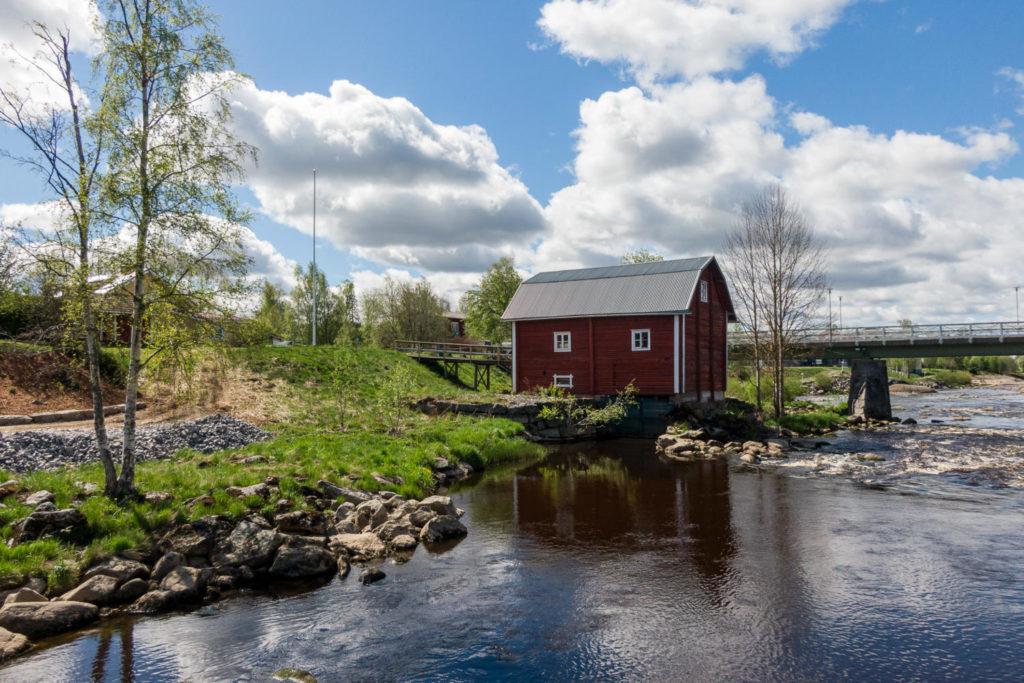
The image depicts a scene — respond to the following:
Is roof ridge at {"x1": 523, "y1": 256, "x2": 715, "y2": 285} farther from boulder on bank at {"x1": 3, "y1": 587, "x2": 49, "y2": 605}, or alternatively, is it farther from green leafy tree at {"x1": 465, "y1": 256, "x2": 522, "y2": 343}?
boulder on bank at {"x1": 3, "y1": 587, "x2": 49, "y2": 605}

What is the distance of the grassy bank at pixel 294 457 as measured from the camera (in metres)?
10.1

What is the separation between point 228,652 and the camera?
7684 mm

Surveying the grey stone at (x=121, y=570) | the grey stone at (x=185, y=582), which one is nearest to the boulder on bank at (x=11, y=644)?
the grey stone at (x=121, y=570)

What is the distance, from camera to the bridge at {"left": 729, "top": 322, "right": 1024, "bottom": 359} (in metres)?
34.2

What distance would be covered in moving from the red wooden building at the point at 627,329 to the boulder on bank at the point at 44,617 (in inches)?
944

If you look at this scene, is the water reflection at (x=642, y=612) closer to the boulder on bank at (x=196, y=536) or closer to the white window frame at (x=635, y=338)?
the boulder on bank at (x=196, y=536)

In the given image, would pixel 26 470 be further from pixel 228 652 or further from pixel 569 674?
pixel 569 674

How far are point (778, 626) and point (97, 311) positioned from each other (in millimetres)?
12392

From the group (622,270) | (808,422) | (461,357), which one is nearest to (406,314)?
(461,357)

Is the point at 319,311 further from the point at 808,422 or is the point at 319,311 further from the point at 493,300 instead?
the point at 808,422

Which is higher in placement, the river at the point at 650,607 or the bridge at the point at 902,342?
the bridge at the point at 902,342

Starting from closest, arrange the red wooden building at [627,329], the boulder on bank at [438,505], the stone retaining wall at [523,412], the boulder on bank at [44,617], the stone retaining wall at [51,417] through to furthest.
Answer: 1. the boulder on bank at [44,617]
2. the boulder on bank at [438,505]
3. the stone retaining wall at [51,417]
4. the stone retaining wall at [523,412]
5. the red wooden building at [627,329]

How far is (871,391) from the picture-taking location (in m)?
34.1

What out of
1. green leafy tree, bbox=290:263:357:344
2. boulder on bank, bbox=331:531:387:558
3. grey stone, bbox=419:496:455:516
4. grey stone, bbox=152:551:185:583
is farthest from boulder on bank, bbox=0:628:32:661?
green leafy tree, bbox=290:263:357:344
